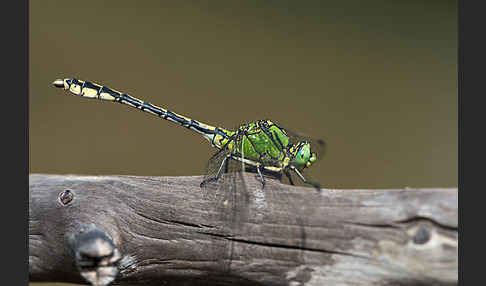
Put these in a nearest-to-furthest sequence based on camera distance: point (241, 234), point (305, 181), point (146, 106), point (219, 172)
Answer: point (241, 234), point (305, 181), point (219, 172), point (146, 106)

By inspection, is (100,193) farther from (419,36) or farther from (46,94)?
(419,36)

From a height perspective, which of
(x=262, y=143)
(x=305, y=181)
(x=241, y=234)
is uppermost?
(x=262, y=143)

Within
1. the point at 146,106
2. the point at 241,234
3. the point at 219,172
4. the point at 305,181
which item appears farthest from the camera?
the point at 146,106

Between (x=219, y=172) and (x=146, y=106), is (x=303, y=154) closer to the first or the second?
(x=219, y=172)

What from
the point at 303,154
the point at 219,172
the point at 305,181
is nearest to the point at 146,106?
the point at 219,172

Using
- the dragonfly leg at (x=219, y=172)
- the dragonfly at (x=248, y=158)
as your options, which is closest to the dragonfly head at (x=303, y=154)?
the dragonfly at (x=248, y=158)

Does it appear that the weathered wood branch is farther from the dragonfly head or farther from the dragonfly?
the dragonfly head

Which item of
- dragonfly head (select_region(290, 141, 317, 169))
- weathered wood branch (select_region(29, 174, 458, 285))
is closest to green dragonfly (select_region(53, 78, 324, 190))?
dragonfly head (select_region(290, 141, 317, 169))
